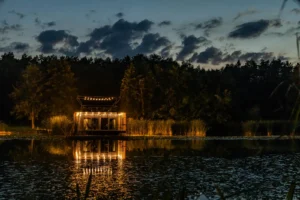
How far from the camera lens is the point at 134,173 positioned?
39.7ft

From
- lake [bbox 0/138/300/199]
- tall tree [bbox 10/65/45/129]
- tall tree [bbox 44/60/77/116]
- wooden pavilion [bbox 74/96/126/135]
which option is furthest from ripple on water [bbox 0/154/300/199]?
tall tree [bbox 10/65/45/129]

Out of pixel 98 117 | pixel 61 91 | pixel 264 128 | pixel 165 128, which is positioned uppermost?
pixel 61 91

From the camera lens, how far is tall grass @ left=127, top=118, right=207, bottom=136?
87.8 ft

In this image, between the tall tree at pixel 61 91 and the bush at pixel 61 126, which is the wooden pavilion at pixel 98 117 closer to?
the bush at pixel 61 126

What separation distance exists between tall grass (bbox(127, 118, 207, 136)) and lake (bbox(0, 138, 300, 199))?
7.33 meters

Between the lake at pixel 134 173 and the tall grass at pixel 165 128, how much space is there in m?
7.33

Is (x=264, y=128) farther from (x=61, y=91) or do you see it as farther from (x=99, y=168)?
(x=99, y=168)

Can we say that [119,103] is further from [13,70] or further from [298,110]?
[298,110]

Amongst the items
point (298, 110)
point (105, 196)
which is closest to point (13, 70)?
point (105, 196)

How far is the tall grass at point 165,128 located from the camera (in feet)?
87.8

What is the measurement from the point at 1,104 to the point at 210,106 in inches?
717

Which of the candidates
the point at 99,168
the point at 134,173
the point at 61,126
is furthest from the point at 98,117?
the point at 134,173

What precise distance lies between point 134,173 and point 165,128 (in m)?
14.8

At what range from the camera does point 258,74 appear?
5131 centimetres
